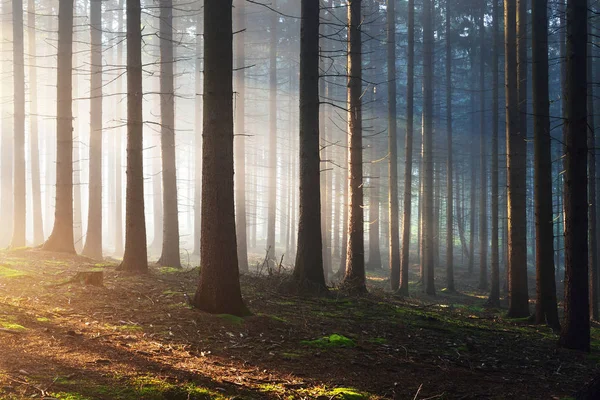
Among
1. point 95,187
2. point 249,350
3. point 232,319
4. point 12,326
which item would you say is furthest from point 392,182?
point 12,326

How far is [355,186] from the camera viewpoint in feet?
45.5

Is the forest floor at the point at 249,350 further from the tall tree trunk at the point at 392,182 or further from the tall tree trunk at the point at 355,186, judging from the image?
the tall tree trunk at the point at 392,182

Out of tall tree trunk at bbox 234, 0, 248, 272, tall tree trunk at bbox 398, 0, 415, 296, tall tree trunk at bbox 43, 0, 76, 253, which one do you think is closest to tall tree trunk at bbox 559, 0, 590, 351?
tall tree trunk at bbox 398, 0, 415, 296

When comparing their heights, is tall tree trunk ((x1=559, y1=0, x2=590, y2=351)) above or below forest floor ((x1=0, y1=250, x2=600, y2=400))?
above

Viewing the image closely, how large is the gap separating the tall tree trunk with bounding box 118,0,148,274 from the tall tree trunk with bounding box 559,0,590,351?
9242 mm

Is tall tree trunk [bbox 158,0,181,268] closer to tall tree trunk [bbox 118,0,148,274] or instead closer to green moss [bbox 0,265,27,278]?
tall tree trunk [bbox 118,0,148,274]

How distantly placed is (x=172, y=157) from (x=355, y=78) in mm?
6856

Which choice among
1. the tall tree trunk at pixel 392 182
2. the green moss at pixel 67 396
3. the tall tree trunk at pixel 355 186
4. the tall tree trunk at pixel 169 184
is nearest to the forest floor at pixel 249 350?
the green moss at pixel 67 396

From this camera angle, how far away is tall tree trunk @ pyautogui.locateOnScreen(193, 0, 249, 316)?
27.1ft

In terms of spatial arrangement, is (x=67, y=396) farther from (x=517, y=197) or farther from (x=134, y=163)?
(x=517, y=197)

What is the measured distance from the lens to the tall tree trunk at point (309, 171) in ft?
38.8

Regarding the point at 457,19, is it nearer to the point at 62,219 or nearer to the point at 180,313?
the point at 62,219

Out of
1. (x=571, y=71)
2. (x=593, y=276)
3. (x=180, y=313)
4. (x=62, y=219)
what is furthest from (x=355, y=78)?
(x=593, y=276)

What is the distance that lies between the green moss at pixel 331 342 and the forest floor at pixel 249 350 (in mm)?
18
